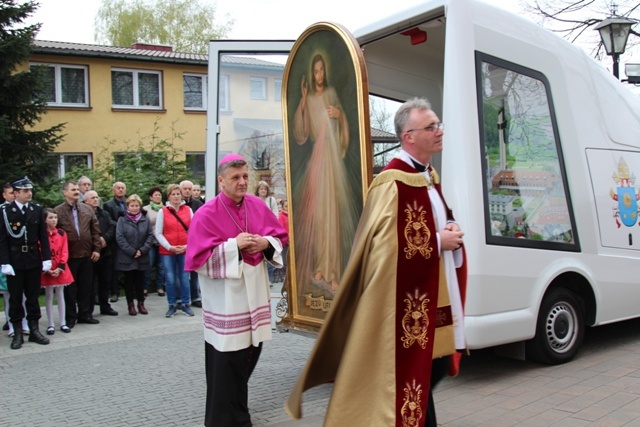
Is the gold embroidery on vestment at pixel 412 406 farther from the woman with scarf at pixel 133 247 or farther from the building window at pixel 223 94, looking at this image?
the woman with scarf at pixel 133 247

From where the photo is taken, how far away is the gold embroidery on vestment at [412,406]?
11.5 feet

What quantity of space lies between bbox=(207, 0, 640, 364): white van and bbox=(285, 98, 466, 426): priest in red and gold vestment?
1.90 meters

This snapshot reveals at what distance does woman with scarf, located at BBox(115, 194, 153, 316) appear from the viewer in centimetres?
1012

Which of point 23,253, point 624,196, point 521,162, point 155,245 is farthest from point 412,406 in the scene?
point 155,245

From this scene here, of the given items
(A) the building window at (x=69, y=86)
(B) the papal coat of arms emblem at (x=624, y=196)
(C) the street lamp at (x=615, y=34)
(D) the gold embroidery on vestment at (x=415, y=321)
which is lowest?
(D) the gold embroidery on vestment at (x=415, y=321)

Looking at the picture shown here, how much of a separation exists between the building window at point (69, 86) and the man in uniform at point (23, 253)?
1840cm

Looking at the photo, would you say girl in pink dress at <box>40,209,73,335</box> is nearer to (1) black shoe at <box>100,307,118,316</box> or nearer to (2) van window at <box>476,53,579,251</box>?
(1) black shoe at <box>100,307,118,316</box>

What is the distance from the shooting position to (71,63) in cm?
2517

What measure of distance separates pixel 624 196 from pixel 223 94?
435cm

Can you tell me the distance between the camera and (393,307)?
351 cm

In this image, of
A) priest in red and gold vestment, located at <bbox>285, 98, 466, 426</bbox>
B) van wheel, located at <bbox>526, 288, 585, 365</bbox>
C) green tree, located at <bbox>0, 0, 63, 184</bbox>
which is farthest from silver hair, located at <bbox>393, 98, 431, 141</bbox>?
green tree, located at <bbox>0, 0, 63, 184</bbox>

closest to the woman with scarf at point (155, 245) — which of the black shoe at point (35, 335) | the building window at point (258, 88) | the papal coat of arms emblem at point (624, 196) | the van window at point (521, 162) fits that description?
the black shoe at point (35, 335)

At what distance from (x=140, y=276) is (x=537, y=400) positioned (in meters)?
6.78

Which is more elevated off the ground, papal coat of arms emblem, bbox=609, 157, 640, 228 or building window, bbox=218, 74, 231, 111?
building window, bbox=218, 74, 231, 111
